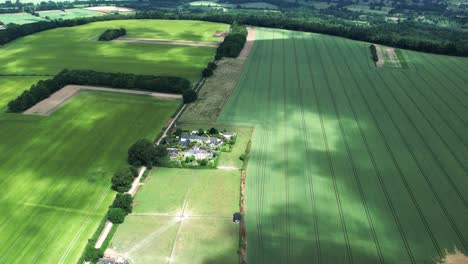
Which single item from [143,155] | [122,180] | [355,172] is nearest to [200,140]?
[143,155]

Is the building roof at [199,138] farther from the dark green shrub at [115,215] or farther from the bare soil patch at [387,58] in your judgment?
the bare soil patch at [387,58]

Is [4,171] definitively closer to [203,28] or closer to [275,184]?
[275,184]

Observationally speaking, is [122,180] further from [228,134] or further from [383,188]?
[383,188]

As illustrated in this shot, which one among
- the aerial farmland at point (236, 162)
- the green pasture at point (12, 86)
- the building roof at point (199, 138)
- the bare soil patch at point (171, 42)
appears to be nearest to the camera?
the aerial farmland at point (236, 162)

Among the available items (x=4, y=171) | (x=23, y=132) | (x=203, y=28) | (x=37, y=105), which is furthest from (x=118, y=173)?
(x=203, y=28)

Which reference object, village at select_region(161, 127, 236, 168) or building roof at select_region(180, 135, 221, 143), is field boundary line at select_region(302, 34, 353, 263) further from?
building roof at select_region(180, 135, 221, 143)

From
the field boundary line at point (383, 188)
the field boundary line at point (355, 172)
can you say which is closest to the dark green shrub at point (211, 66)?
the field boundary line at point (355, 172)
